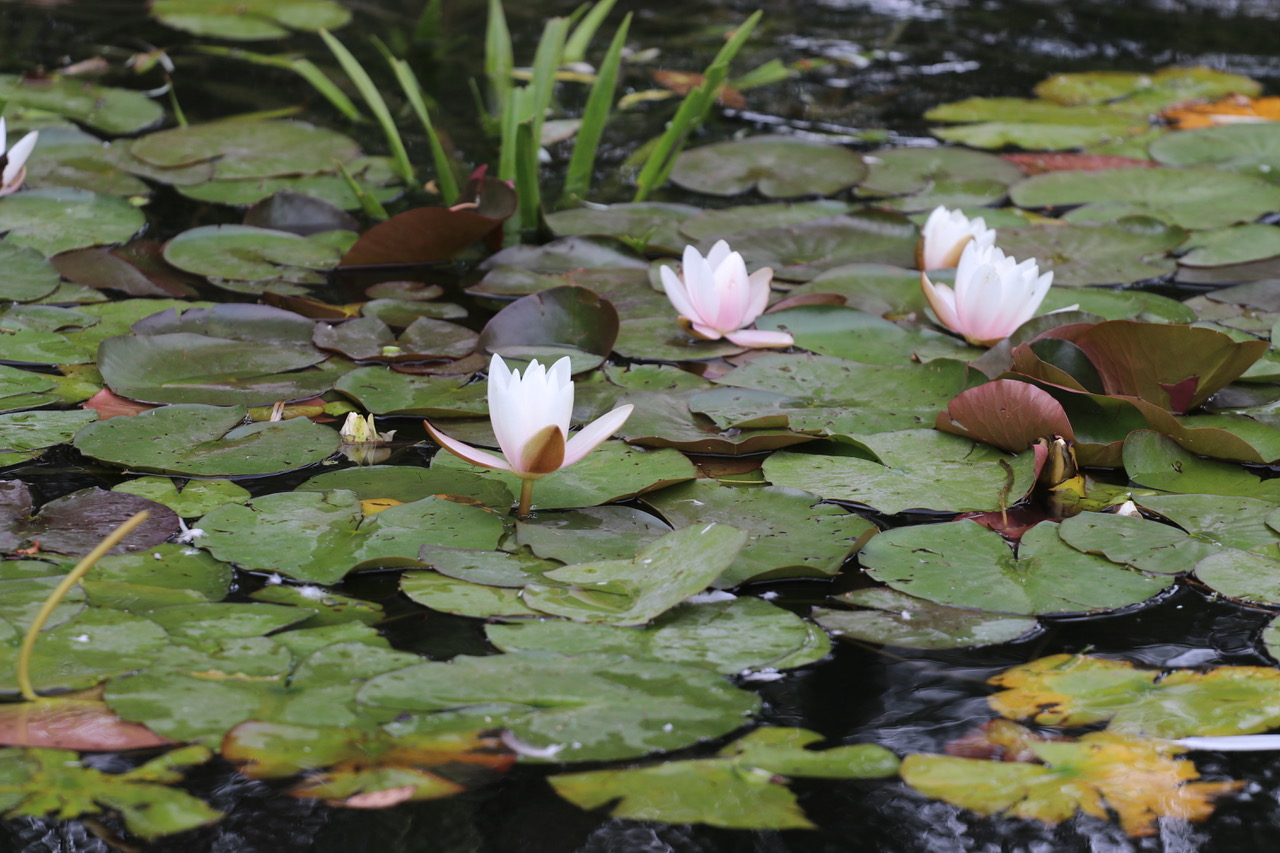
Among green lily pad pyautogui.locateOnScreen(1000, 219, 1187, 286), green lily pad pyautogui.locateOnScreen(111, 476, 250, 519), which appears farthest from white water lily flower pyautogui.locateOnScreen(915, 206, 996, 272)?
green lily pad pyautogui.locateOnScreen(111, 476, 250, 519)

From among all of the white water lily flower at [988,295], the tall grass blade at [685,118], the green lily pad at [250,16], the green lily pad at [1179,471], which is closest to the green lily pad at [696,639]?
the green lily pad at [1179,471]

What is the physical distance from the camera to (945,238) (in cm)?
238

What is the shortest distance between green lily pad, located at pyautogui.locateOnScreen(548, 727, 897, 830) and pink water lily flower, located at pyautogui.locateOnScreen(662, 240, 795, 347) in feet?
3.58

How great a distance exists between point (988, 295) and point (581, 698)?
4.08 feet

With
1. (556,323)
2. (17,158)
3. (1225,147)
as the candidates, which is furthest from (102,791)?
(1225,147)

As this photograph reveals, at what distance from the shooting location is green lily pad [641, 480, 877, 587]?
145 cm

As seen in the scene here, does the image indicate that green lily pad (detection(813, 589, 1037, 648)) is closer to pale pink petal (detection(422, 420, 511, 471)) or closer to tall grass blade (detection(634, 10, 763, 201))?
pale pink petal (detection(422, 420, 511, 471))

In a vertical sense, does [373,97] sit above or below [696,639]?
above

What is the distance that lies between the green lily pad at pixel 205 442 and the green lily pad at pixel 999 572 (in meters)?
0.90

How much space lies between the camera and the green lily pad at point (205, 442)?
1676 mm

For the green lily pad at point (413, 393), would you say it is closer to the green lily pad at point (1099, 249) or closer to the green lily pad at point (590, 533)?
the green lily pad at point (590, 533)

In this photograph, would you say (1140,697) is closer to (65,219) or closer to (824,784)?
(824,784)

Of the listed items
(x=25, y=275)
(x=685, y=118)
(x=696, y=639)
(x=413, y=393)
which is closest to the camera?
(x=696, y=639)

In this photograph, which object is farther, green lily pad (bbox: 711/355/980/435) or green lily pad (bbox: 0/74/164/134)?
green lily pad (bbox: 0/74/164/134)
